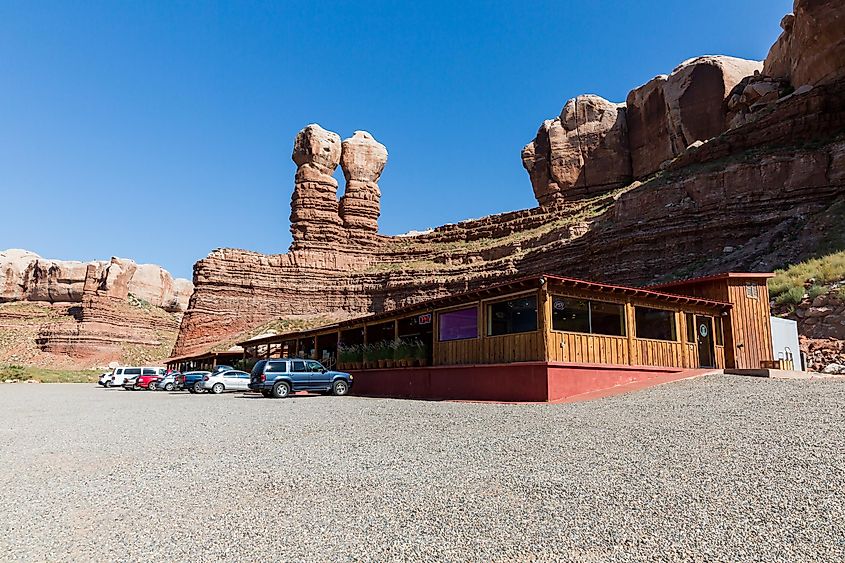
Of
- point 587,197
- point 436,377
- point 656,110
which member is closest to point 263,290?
point 587,197

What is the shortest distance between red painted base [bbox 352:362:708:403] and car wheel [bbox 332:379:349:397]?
159 inches

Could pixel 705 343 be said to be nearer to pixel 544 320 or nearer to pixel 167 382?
pixel 544 320

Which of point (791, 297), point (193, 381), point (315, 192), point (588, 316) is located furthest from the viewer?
point (315, 192)

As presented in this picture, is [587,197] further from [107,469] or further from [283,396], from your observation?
[107,469]

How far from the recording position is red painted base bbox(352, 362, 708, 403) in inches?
620

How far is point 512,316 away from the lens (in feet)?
59.8

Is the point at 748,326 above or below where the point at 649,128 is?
below


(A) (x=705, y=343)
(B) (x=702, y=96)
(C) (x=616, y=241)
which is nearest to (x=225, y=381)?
(A) (x=705, y=343)

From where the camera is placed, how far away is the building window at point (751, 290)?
2047cm

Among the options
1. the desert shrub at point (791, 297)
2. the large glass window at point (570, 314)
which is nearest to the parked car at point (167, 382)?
the large glass window at point (570, 314)

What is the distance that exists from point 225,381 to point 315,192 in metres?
42.4

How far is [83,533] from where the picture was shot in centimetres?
493

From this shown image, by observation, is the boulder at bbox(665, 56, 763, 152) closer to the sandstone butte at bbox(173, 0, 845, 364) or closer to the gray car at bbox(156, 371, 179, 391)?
the sandstone butte at bbox(173, 0, 845, 364)

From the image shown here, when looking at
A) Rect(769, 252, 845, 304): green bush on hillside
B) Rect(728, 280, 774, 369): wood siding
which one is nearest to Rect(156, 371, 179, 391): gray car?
Rect(728, 280, 774, 369): wood siding
